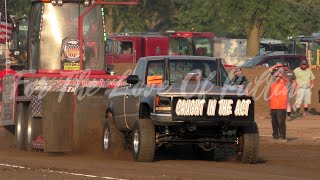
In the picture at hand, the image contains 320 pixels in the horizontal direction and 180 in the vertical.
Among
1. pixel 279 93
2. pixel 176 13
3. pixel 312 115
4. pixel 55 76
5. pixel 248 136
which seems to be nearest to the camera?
pixel 248 136

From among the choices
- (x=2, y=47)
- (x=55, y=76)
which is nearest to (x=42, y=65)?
(x=55, y=76)

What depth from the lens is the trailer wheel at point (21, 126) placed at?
21.9 m

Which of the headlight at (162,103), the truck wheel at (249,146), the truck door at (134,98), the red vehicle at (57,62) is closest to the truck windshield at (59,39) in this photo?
the red vehicle at (57,62)

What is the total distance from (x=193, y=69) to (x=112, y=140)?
221 cm

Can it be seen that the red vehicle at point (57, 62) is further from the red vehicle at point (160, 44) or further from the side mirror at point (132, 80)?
the red vehicle at point (160, 44)

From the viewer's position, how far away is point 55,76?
2203 centimetres

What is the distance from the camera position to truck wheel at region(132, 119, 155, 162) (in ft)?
57.7

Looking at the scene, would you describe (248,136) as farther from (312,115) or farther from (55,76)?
(312,115)

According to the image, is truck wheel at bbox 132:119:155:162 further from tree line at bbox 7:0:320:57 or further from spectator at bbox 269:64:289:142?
tree line at bbox 7:0:320:57

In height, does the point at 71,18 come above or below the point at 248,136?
above

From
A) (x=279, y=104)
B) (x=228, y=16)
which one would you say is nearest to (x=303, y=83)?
(x=279, y=104)

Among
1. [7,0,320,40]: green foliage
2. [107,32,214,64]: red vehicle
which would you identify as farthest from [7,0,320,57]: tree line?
[107,32,214,64]: red vehicle

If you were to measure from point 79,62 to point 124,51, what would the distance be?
30.7 metres

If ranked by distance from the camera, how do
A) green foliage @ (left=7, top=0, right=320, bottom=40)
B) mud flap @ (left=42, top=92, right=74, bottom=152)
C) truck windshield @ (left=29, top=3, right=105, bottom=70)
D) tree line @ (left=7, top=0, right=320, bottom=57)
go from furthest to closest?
1. tree line @ (left=7, top=0, right=320, bottom=57)
2. green foliage @ (left=7, top=0, right=320, bottom=40)
3. truck windshield @ (left=29, top=3, right=105, bottom=70)
4. mud flap @ (left=42, top=92, right=74, bottom=152)
